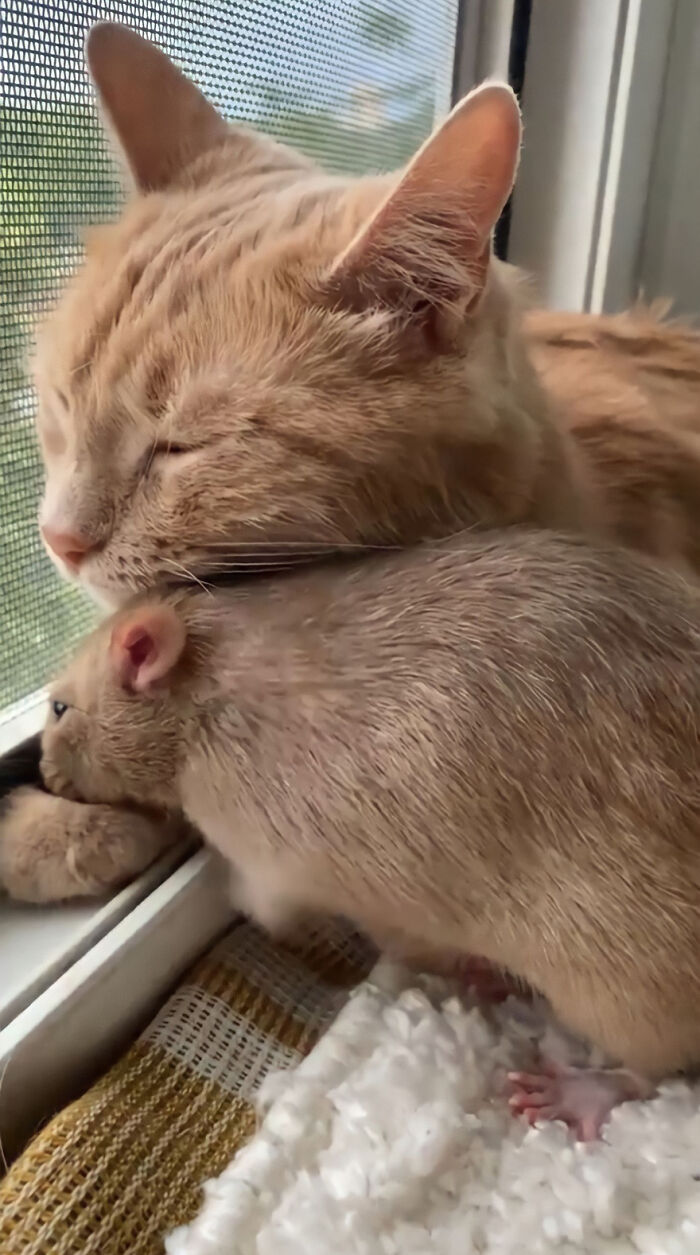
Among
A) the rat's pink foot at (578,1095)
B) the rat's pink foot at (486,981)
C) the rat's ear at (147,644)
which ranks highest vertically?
the rat's ear at (147,644)

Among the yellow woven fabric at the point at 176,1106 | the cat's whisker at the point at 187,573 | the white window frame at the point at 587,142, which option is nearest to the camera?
the yellow woven fabric at the point at 176,1106

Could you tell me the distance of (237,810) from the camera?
755mm

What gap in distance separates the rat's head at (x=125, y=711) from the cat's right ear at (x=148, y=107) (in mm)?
352

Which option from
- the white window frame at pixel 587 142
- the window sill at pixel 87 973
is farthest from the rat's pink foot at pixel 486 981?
the white window frame at pixel 587 142

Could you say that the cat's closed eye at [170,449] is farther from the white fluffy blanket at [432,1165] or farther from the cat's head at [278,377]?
the white fluffy blanket at [432,1165]

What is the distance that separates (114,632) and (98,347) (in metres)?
0.20

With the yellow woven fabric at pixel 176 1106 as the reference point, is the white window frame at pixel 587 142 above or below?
above

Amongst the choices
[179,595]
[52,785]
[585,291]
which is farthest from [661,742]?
[585,291]

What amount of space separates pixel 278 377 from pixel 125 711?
0.81ft

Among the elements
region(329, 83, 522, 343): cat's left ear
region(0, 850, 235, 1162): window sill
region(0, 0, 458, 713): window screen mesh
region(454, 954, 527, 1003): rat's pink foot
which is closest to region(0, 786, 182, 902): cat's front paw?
region(0, 850, 235, 1162): window sill

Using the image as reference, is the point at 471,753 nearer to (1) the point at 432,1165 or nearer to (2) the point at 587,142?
(1) the point at 432,1165

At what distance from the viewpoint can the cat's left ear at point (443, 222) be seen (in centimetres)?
64

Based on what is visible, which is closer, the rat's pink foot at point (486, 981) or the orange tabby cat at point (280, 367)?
the orange tabby cat at point (280, 367)

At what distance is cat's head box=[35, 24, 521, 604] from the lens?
71cm
